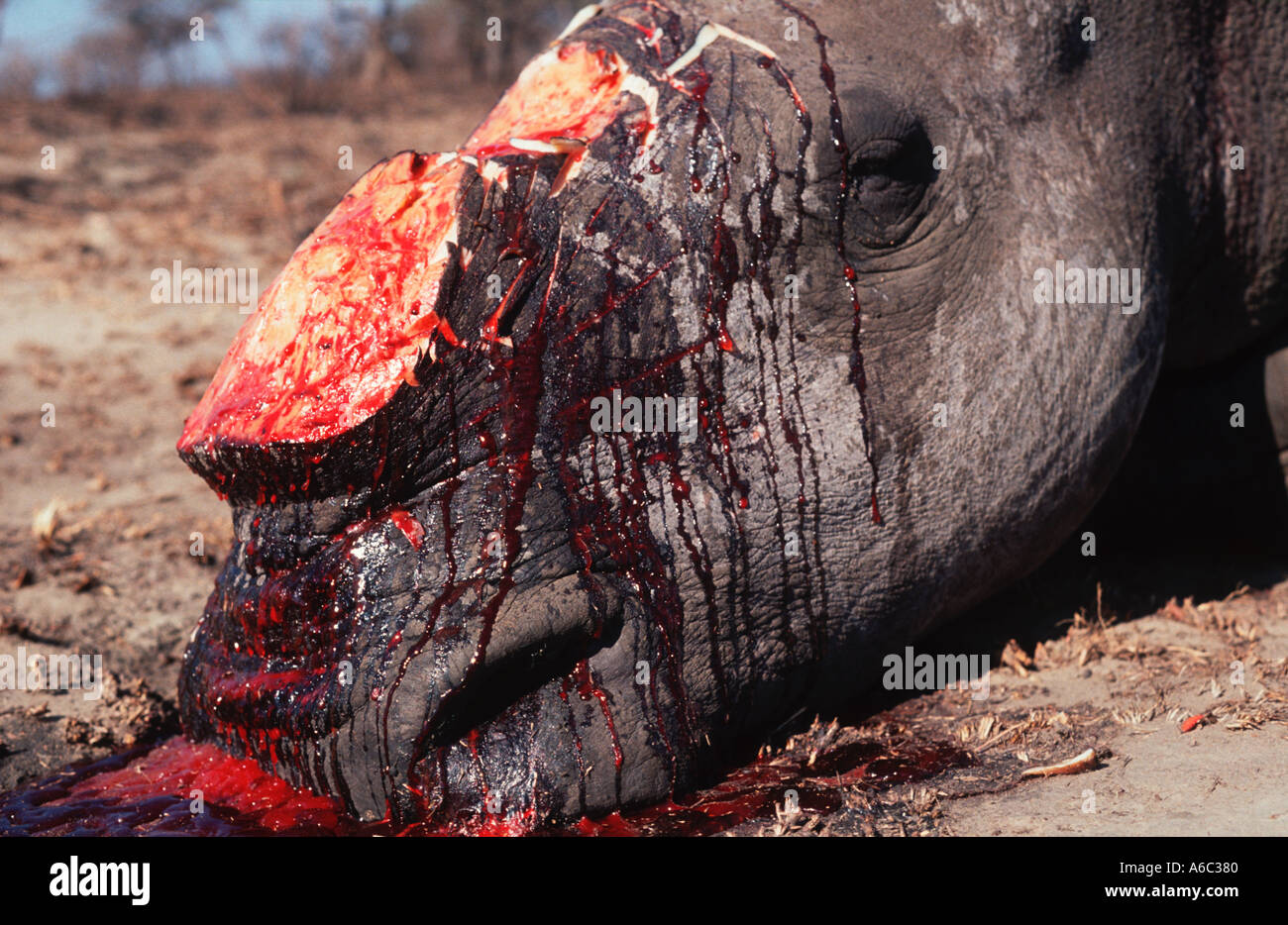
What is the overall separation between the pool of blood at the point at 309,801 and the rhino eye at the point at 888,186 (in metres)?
1.18

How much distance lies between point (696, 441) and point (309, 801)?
112cm

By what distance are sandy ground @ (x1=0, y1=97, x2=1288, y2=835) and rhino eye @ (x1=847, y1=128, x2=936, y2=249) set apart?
1.14 m

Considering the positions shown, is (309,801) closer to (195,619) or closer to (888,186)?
(195,619)

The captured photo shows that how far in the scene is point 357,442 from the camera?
8.68 ft

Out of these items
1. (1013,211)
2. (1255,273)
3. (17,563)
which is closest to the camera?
(1013,211)

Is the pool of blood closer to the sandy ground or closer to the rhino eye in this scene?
the sandy ground

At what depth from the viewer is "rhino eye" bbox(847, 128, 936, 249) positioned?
294 cm

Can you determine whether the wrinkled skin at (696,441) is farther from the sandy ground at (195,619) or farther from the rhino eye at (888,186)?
the sandy ground at (195,619)

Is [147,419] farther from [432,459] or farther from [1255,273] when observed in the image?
[1255,273]

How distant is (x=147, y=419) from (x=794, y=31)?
393 centimetres

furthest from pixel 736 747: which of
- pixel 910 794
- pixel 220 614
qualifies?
pixel 220 614

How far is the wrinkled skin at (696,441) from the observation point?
263 cm

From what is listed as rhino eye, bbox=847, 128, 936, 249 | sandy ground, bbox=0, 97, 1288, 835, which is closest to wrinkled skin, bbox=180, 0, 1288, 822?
rhino eye, bbox=847, 128, 936, 249

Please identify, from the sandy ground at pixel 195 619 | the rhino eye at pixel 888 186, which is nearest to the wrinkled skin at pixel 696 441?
the rhino eye at pixel 888 186
